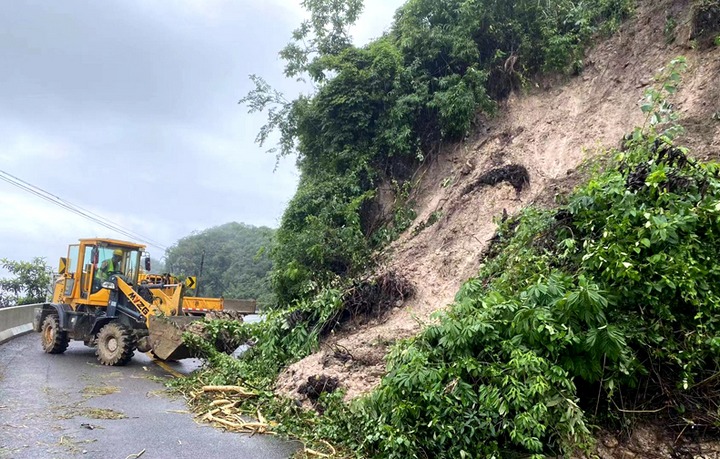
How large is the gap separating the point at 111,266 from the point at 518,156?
10.7m

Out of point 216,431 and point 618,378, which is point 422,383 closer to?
point 618,378

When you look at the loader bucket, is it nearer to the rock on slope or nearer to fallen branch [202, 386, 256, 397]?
fallen branch [202, 386, 256, 397]

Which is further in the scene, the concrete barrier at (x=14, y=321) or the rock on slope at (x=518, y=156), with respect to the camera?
the concrete barrier at (x=14, y=321)

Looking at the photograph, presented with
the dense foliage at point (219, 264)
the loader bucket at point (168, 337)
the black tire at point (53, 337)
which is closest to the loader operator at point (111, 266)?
the black tire at point (53, 337)

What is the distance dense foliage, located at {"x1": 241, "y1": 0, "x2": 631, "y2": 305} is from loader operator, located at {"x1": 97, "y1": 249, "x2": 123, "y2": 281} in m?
4.13

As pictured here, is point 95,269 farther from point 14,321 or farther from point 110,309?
point 14,321

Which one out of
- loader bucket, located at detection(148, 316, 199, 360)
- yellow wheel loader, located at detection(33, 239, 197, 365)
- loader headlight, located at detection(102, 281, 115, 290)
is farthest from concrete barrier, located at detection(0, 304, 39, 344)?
loader bucket, located at detection(148, 316, 199, 360)

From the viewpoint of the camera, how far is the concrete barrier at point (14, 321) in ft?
49.4

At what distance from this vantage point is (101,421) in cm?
716

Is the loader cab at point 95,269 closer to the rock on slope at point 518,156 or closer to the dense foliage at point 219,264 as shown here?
the rock on slope at point 518,156

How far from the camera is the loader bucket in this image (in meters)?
11.1

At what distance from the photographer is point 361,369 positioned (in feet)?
25.9

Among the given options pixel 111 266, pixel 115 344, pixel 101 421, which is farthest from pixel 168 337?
pixel 101 421

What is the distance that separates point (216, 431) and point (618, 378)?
5.20 metres
